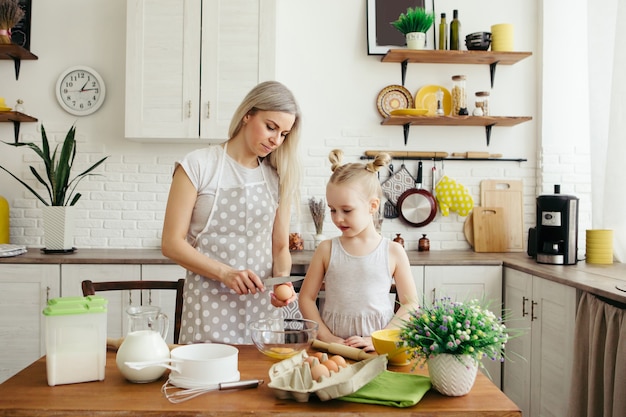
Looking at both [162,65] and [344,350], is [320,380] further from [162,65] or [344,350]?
[162,65]

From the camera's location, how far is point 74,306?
4.65 feet

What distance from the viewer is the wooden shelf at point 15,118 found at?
12.7 ft

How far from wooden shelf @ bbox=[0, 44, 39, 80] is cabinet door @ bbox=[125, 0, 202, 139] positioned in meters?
0.77

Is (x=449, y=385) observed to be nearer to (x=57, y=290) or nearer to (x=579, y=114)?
(x=57, y=290)

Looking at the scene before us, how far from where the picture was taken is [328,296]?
2086 mm

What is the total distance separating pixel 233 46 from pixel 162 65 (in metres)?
0.47

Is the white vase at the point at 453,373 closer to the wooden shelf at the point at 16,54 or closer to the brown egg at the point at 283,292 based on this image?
the brown egg at the point at 283,292

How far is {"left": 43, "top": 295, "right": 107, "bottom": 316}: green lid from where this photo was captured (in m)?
1.39

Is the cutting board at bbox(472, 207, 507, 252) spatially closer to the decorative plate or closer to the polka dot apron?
the decorative plate

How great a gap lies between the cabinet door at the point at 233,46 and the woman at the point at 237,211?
1654 mm

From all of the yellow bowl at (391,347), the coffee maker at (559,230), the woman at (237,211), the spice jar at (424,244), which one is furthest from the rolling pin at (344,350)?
the spice jar at (424,244)

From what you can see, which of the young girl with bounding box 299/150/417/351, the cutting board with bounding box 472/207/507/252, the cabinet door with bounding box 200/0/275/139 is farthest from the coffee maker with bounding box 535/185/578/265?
the cabinet door with bounding box 200/0/275/139

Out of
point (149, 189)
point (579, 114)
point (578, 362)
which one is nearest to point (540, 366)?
point (578, 362)

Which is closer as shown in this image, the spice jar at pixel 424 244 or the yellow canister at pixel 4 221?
the yellow canister at pixel 4 221
